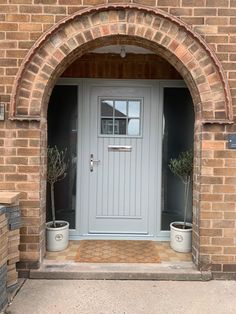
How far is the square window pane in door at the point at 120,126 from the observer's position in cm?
461

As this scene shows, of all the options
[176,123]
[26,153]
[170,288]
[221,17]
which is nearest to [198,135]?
[176,123]

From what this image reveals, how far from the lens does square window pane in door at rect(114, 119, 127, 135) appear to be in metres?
4.61

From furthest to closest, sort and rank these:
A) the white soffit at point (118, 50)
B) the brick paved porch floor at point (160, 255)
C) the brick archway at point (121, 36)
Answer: the white soffit at point (118, 50)
the brick paved porch floor at point (160, 255)
the brick archway at point (121, 36)

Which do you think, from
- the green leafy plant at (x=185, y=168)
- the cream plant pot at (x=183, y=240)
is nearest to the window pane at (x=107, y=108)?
the green leafy plant at (x=185, y=168)

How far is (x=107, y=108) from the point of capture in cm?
461

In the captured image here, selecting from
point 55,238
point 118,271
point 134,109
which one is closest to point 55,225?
point 55,238

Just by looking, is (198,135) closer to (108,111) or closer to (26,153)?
(108,111)

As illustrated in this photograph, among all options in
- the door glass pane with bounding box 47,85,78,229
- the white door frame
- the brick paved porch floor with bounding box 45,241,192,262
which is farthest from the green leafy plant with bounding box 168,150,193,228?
the door glass pane with bounding box 47,85,78,229

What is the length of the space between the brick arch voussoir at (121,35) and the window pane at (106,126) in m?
1.31

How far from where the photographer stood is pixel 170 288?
10.8 ft

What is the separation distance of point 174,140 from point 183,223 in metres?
1.17

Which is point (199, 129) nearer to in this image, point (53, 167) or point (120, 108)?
point (120, 108)

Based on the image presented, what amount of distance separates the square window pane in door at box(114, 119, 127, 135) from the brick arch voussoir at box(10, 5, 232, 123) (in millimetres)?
1399

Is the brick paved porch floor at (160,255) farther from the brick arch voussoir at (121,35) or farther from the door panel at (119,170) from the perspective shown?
the brick arch voussoir at (121,35)
